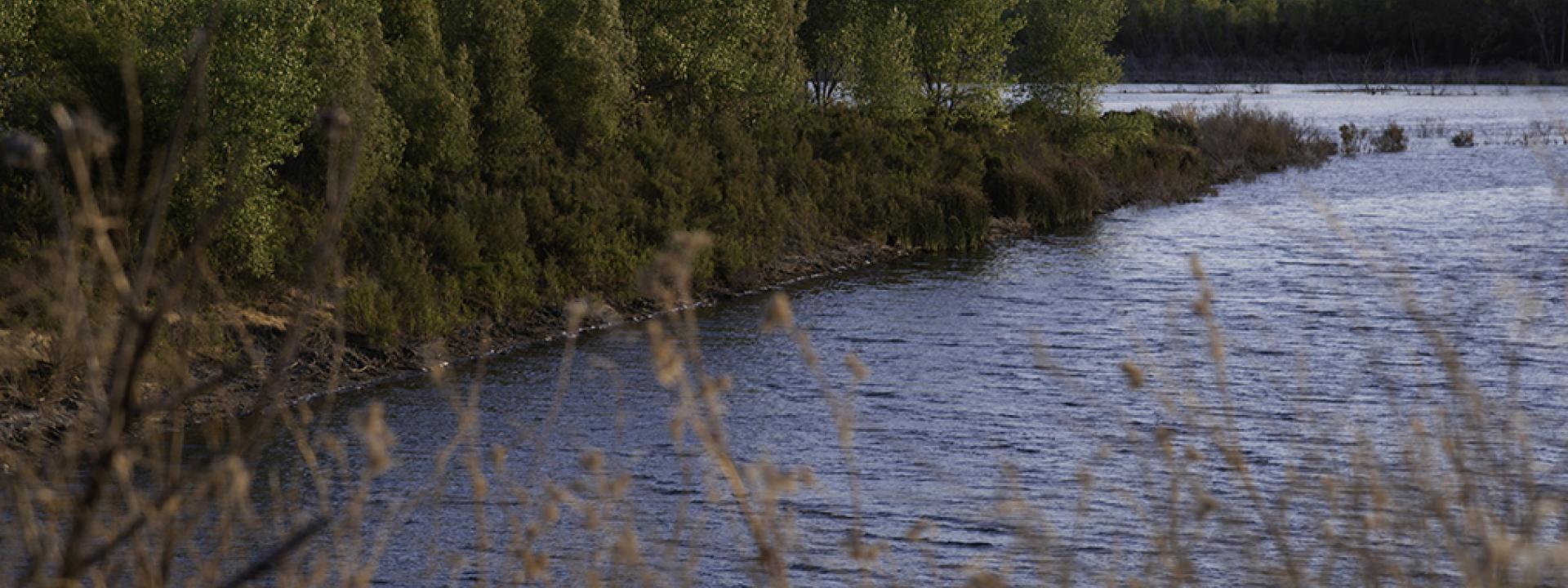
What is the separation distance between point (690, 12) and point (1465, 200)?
21681 millimetres

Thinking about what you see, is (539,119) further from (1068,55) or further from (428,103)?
(1068,55)

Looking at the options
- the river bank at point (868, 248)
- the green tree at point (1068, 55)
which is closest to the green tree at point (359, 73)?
the river bank at point (868, 248)

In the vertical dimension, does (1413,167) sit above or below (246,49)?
below

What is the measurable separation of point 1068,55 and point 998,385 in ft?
101

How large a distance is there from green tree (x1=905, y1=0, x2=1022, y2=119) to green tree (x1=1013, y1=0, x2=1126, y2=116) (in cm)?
209

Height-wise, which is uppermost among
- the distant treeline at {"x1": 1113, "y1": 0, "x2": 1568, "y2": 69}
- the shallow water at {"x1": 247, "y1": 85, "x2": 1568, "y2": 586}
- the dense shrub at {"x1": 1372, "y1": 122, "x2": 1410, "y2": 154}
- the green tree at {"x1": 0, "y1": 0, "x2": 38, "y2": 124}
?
the green tree at {"x1": 0, "y1": 0, "x2": 38, "y2": 124}

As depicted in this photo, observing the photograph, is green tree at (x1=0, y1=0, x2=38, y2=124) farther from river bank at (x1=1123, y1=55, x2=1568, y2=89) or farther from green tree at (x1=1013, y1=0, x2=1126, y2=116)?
river bank at (x1=1123, y1=55, x2=1568, y2=89)

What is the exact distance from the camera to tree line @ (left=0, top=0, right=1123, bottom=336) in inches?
890

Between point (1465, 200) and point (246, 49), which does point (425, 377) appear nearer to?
point (246, 49)

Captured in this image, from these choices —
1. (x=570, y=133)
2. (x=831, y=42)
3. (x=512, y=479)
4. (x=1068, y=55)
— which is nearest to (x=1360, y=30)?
(x=1068, y=55)

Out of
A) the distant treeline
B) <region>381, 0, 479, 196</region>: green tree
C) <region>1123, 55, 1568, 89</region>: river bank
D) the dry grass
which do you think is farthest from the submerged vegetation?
the distant treeline

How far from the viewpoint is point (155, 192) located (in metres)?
2.49

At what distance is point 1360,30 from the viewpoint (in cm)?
12250

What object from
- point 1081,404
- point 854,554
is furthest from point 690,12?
point 854,554
